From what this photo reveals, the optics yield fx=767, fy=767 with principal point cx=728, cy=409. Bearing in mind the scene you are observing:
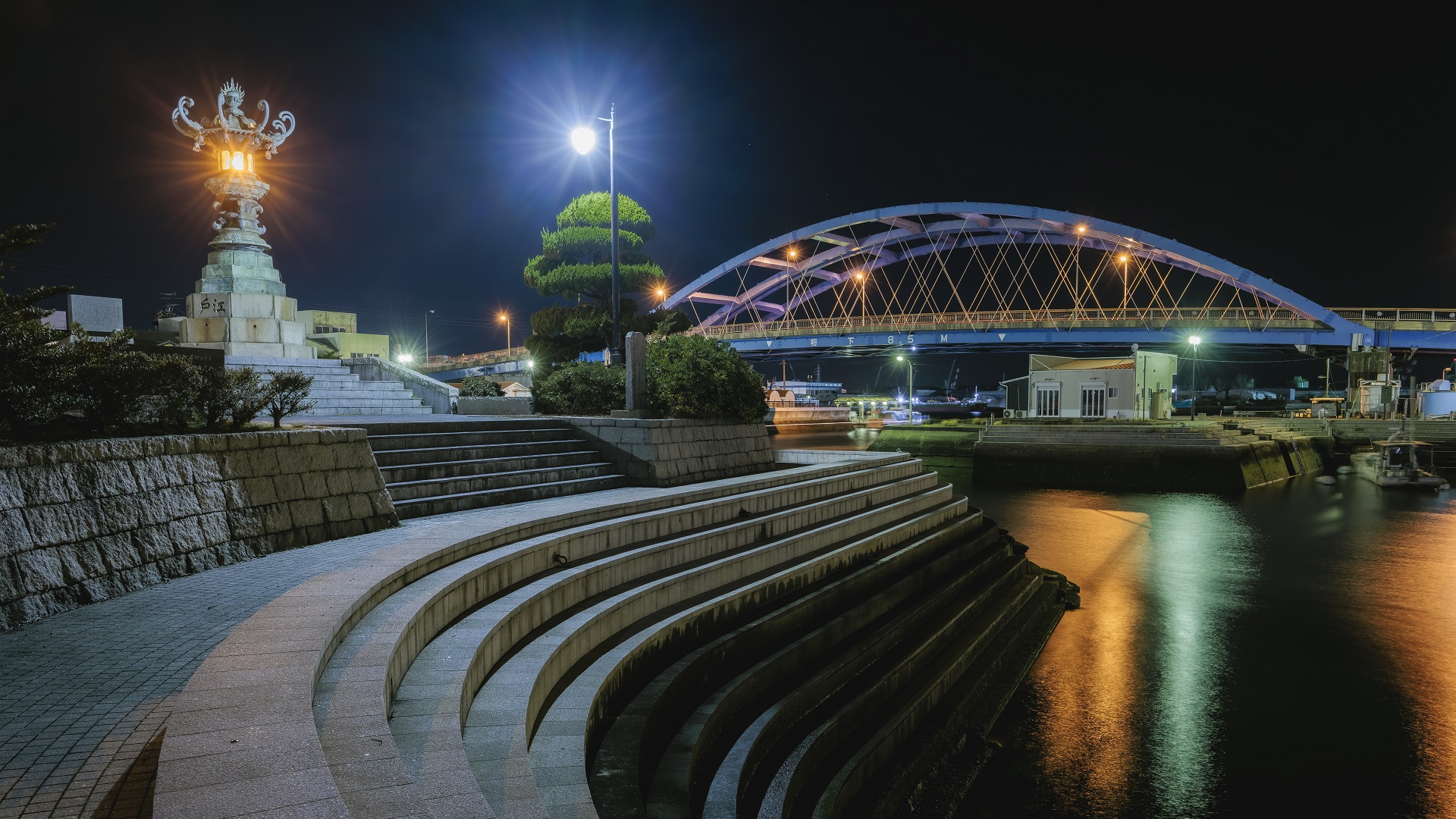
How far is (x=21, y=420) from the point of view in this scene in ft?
20.7

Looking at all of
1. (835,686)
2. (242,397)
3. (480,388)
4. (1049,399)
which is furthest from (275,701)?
(1049,399)

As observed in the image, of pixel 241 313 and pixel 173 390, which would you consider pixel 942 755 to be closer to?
pixel 173 390

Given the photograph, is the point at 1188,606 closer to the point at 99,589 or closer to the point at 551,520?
the point at 551,520

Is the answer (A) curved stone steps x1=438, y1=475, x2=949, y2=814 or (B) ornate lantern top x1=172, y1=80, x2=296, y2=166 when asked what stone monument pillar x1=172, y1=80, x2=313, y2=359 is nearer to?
(B) ornate lantern top x1=172, y1=80, x2=296, y2=166

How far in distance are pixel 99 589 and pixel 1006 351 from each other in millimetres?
56210

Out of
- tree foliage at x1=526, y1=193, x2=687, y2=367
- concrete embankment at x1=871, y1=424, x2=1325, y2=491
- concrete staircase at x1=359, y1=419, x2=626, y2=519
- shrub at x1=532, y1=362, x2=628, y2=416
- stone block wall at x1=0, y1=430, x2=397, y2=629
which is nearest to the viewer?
stone block wall at x1=0, y1=430, x2=397, y2=629

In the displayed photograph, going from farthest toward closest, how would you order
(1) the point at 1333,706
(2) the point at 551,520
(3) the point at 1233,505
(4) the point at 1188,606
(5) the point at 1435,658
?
(3) the point at 1233,505 → (4) the point at 1188,606 → (5) the point at 1435,658 → (1) the point at 1333,706 → (2) the point at 551,520

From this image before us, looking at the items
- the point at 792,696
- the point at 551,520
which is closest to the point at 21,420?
the point at 551,520

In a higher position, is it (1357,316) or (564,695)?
(1357,316)

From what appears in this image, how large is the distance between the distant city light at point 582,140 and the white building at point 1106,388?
108ft

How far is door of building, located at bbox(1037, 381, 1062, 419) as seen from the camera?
145 ft

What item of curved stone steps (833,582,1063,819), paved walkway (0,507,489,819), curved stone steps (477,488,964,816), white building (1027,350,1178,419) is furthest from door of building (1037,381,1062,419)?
paved walkway (0,507,489,819)

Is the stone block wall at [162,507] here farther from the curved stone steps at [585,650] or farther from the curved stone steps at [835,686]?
the curved stone steps at [835,686]

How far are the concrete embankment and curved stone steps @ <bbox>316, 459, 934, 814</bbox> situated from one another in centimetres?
2682
